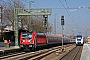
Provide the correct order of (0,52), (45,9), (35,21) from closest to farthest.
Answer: (0,52) → (45,9) → (35,21)

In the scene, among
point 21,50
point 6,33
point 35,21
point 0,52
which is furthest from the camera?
point 35,21

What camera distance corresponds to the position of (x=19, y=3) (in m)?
61.0

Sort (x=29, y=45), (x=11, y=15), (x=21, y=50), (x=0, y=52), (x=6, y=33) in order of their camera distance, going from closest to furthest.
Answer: (x=0, y=52) < (x=29, y=45) < (x=21, y=50) < (x=6, y=33) < (x=11, y=15)

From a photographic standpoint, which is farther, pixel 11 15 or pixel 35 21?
pixel 35 21

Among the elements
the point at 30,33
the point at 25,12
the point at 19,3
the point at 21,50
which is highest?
the point at 19,3

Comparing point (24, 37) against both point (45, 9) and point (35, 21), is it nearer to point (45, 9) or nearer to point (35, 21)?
point (45, 9)

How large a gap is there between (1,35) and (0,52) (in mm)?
A: 24259

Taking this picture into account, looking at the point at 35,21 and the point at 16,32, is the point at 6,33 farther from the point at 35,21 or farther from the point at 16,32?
the point at 35,21

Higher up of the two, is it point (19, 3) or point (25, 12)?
point (19, 3)

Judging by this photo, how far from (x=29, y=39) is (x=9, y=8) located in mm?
25752

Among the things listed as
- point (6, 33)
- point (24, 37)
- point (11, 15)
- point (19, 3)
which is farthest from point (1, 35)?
point (24, 37)

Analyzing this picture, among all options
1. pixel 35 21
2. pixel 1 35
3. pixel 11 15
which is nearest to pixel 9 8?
pixel 11 15

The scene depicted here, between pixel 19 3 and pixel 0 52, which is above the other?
pixel 19 3

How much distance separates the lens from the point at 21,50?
3838 cm
